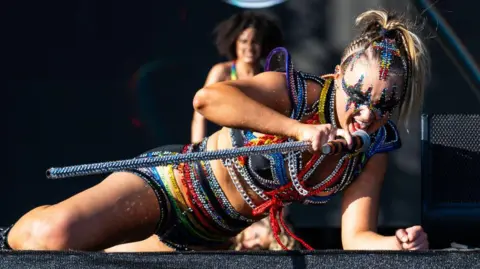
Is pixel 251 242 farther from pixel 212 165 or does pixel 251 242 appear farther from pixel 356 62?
pixel 356 62

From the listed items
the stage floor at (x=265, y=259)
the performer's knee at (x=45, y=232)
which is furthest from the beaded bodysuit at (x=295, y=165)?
the stage floor at (x=265, y=259)

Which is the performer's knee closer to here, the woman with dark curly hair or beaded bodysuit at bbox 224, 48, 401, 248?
beaded bodysuit at bbox 224, 48, 401, 248

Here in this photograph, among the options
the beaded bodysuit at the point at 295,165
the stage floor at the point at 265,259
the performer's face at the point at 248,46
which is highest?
the performer's face at the point at 248,46

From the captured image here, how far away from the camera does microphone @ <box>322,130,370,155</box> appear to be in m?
1.84

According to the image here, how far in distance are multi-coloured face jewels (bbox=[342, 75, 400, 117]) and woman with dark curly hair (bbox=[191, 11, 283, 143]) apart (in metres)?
1.61

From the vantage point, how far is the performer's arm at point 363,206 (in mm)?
2174

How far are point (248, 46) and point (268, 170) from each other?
1577 millimetres

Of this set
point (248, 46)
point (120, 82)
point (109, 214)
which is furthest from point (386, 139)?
point (120, 82)

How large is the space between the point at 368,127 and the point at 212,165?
0.46 metres

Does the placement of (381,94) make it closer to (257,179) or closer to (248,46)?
(257,179)

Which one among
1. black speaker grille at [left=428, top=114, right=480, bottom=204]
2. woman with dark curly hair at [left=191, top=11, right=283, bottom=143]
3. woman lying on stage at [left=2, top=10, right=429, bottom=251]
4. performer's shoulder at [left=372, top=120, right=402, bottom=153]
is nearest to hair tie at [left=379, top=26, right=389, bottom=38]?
woman lying on stage at [left=2, top=10, right=429, bottom=251]

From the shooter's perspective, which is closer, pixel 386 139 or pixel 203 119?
pixel 386 139

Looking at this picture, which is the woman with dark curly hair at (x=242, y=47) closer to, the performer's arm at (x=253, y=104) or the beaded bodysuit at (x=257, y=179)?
the beaded bodysuit at (x=257, y=179)

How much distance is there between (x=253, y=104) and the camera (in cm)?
207
